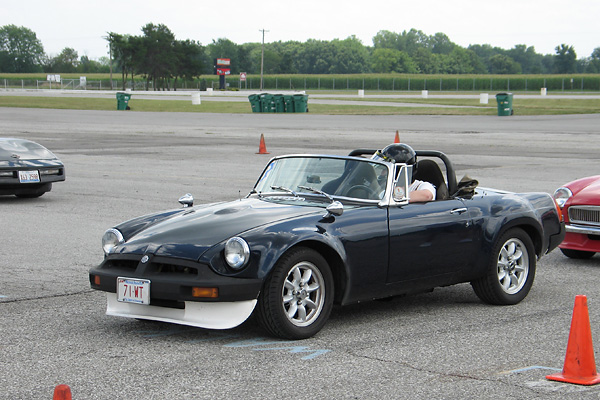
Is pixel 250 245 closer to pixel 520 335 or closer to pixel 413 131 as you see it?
pixel 520 335

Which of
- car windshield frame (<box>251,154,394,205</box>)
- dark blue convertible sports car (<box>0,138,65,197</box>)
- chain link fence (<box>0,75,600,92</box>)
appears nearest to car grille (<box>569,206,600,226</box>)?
car windshield frame (<box>251,154,394,205</box>)

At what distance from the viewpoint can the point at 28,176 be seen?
1399 centimetres

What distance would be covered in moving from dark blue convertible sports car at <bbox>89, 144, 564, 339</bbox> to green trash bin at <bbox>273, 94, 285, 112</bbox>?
46.5 meters

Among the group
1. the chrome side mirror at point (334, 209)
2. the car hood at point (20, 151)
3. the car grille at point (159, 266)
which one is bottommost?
the car grille at point (159, 266)

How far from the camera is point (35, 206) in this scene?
44.4ft

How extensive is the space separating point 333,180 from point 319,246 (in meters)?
0.95

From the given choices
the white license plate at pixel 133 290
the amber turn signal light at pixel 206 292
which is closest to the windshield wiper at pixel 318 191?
the amber turn signal light at pixel 206 292

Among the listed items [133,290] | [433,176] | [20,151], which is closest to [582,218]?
[433,176]

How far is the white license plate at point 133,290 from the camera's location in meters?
5.69

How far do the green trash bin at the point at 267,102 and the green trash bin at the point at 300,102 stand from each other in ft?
4.88

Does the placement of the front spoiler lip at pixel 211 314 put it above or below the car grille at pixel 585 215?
below

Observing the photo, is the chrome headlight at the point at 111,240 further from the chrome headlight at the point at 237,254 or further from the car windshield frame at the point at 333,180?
the car windshield frame at the point at 333,180

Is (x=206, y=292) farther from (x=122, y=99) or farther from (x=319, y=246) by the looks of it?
(x=122, y=99)

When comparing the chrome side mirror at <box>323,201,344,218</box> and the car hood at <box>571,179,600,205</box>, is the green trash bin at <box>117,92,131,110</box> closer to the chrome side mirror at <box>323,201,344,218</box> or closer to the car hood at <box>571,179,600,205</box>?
the car hood at <box>571,179,600,205</box>
